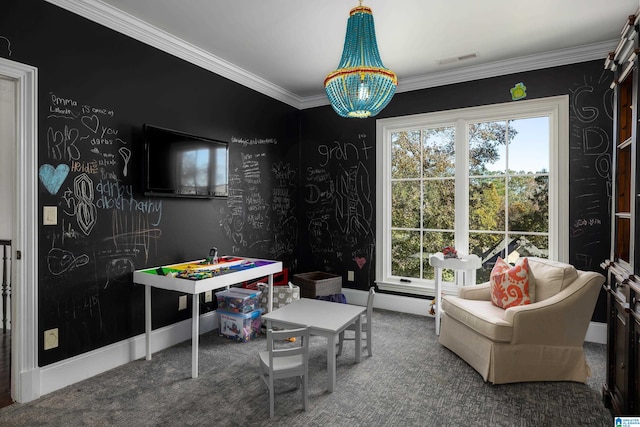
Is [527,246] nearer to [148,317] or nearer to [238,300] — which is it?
[238,300]

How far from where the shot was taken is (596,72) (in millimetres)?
3301

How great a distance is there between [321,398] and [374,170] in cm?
272

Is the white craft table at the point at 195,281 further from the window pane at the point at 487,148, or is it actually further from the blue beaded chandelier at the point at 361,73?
the window pane at the point at 487,148

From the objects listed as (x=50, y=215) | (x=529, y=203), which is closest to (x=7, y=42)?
(x=50, y=215)

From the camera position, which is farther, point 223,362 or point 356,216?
point 356,216

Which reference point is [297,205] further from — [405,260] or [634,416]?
[634,416]

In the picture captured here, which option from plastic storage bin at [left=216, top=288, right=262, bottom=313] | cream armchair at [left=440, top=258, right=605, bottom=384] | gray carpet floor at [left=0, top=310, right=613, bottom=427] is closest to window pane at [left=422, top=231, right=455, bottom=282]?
gray carpet floor at [left=0, top=310, right=613, bottom=427]

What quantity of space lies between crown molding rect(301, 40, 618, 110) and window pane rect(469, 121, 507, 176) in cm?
50

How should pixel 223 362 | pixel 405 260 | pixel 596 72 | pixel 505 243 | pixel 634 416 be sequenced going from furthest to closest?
pixel 405 260 < pixel 505 243 < pixel 596 72 < pixel 223 362 < pixel 634 416

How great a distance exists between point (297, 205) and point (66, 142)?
279cm

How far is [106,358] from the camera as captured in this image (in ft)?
9.04

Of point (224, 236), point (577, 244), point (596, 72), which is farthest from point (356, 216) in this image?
point (596, 72)

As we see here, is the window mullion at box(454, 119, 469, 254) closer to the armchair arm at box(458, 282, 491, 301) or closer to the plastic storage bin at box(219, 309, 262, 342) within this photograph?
the armchair arm at box(458, 282, 491, 301)

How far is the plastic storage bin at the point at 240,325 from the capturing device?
3.32 m
